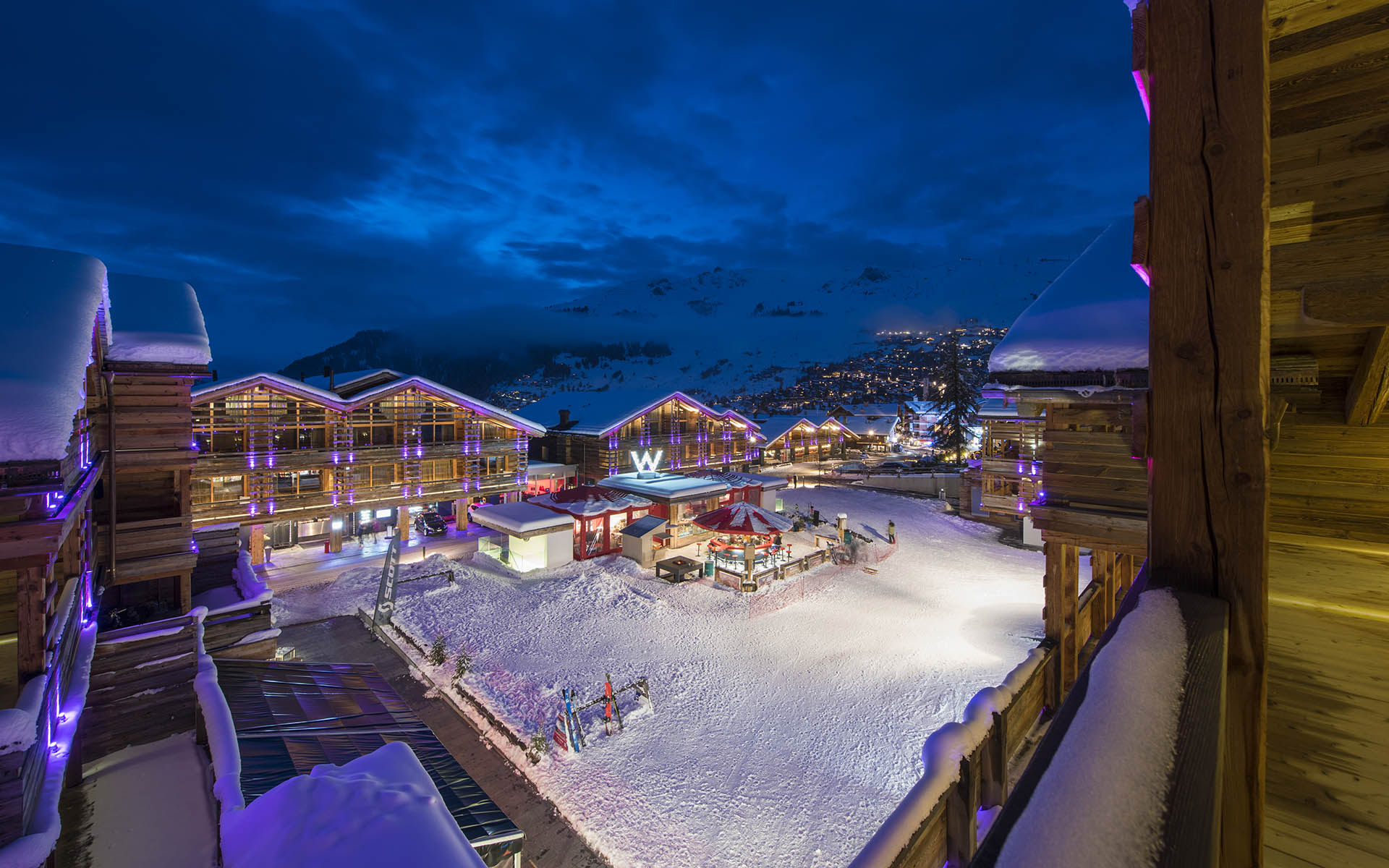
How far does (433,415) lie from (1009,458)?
85.9ft

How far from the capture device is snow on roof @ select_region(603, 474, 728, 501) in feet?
80.1

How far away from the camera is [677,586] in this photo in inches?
747

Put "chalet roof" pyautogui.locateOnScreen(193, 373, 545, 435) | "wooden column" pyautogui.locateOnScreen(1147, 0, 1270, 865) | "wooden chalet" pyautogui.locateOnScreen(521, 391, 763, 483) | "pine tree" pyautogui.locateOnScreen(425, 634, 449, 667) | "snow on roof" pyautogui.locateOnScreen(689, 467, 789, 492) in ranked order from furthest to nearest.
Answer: "wooden chalet" pyautogui.locateOnScreen(521, 391, 763, 483) < "snow on roof" pyautogui.locateOnScreen(689, 467, 789, 492) < "chalet roof" pyautogui.locateOnScreen(193, 373, 545, 435) < "pine tree" pyautogui.locateOnScreen(425, 634, 449, 667) < "wooden column" pyautogui.locateOnScreen(1147, 0, 1270, 865)

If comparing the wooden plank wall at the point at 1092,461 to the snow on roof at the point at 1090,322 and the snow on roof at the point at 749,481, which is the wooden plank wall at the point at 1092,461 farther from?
the snow on roof at the point at 749,481

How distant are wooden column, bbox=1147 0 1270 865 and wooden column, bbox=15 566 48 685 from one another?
10.8m

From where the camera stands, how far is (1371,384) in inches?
203

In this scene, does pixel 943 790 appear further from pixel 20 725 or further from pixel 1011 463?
pixel 1011 463

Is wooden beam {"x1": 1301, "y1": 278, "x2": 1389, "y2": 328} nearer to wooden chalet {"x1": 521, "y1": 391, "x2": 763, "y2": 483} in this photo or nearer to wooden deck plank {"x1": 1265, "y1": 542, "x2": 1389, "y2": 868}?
wooden deck plank {"x1": 1265, "y1": 542, "x2": 1389, "y2": 868}

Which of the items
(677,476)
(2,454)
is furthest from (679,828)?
(677,476)

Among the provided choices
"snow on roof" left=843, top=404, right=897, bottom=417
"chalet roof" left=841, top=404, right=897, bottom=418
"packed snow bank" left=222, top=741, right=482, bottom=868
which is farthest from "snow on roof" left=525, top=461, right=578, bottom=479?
"snow on roof" left=843, top=404, right=897, bottom=417

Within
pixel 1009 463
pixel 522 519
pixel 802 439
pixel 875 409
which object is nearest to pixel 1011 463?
pixel 1009 463

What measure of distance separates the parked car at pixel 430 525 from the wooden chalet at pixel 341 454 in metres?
0.92

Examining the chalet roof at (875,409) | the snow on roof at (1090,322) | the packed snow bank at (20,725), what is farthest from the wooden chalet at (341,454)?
the chalet roof at (875,409)

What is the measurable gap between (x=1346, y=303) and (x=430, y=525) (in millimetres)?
28713
